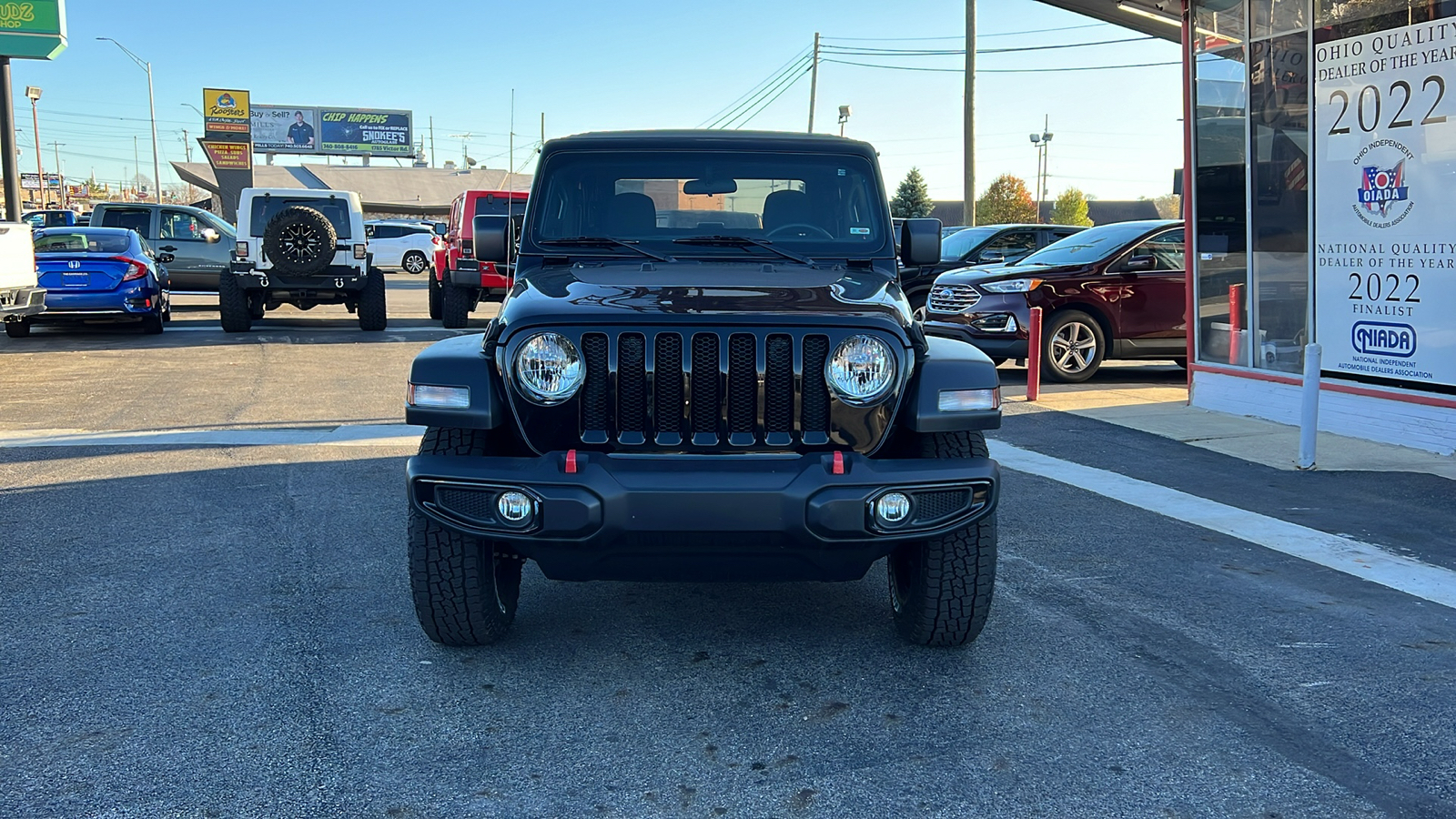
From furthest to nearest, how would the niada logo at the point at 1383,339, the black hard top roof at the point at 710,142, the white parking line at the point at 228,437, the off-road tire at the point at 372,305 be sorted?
1. the off-road tire at the point at 372,305
2. the niada logo at the point at 1383,339
3. the white parking line at the point at 228,437
4. the black hard top roof at the point at 710,142

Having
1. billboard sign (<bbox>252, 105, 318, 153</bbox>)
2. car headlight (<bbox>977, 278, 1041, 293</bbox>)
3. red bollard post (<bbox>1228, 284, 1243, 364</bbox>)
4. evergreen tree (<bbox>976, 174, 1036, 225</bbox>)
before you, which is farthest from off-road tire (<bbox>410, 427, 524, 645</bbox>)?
billboard sign (<bbox>252, 105, 318, 153</bbox>)

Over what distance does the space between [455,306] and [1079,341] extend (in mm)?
9143

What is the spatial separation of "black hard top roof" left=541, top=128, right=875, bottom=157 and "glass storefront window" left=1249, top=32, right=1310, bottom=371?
19.8 feet

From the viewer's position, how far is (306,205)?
17547mm

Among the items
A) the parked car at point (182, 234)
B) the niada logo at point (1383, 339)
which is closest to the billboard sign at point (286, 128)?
the parked car at point (182, 234)

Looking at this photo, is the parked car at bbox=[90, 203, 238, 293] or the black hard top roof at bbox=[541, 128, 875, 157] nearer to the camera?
the black hard top roof at bbox=[541, 128, 875, 157]

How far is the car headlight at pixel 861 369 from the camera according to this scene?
12.6ft

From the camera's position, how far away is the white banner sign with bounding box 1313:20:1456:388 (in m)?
8.44

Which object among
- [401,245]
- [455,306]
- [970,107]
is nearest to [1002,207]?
[401,245]

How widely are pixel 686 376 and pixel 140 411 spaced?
7.75 metres

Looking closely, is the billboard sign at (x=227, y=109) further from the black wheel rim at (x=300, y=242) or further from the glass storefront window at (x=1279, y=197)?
the glass storefront window at (x=1279, y=197)

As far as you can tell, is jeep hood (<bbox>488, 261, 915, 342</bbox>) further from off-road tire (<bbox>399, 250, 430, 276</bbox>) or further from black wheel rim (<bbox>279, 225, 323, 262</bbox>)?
off-road tire (<bbox>399, 250, 430, 276</bbox>)

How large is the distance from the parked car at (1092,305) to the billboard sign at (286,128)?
82199 mm

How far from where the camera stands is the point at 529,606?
4.83m
